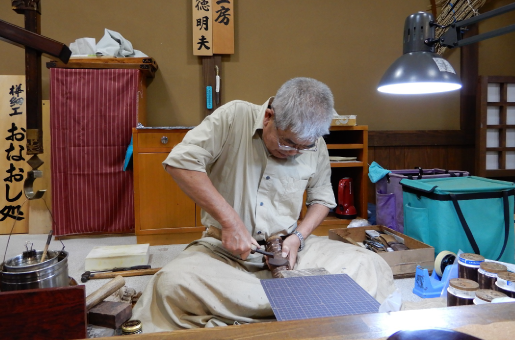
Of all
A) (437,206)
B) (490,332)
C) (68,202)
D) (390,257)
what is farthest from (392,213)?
(68,202)

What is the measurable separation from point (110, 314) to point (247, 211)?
2.21ft

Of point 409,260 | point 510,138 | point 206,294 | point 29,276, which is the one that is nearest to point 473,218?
point 409,260

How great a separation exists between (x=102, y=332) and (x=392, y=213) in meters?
2.13

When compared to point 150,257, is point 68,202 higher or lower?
higher

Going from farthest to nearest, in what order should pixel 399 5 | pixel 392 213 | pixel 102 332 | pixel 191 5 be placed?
pixel 399 5, pixel 191 5, pixel 392 213, pixel 102 332

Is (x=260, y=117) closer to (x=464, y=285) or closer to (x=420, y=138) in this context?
(x=464, y=285)

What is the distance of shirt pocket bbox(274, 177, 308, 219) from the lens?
168 centimetres

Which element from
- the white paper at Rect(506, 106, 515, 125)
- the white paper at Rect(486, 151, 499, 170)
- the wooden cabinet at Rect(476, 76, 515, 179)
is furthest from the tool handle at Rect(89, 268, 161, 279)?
the white paper at Rect(506, 106, 515, 125)

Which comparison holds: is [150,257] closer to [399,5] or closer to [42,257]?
[42,257]

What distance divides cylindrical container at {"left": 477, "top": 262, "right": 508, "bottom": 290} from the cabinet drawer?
2190mm

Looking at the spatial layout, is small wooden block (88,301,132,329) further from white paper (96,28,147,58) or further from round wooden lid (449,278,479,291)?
white paper (96,28,147,58)

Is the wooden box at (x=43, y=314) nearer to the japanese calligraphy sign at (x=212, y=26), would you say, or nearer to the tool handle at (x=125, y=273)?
the tool handle at (x=125, y=273)

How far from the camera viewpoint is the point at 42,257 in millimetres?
1153

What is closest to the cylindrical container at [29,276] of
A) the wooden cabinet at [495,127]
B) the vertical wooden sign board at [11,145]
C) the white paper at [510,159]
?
the vertical wooden sign board at [11,145]
